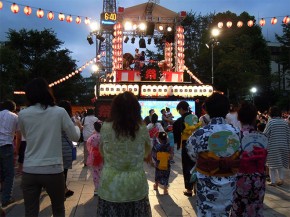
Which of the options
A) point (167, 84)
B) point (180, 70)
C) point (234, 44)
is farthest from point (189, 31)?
point (167, 84)

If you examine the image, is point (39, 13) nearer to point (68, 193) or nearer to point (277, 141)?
point (68, 193)

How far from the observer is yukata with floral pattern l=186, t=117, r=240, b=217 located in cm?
320

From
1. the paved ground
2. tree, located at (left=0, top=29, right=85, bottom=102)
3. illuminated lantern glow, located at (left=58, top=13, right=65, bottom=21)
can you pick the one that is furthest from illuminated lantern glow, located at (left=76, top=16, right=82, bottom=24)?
tree, located at (left=0, top=29, right=85, bottom=102)

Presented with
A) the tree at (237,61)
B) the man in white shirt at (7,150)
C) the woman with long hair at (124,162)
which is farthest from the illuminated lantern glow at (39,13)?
the tree at (237,61)

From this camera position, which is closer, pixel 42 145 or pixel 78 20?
pixel 42 145

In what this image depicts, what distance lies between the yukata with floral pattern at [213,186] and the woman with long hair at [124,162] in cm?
54

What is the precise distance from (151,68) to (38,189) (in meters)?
17.4

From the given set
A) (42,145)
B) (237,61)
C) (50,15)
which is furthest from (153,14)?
(42,145)

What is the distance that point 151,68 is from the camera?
20.3m

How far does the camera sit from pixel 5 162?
588 centimetres

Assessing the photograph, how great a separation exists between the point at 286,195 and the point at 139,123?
4.52 m

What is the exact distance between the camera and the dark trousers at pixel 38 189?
10.5ft

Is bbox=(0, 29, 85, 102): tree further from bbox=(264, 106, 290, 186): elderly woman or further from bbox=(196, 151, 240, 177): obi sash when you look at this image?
bbox=(196, 151, 240, 177): obi sash

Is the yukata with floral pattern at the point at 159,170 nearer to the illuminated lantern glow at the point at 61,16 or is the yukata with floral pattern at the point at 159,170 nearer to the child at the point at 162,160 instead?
the child at the point at 162,160
